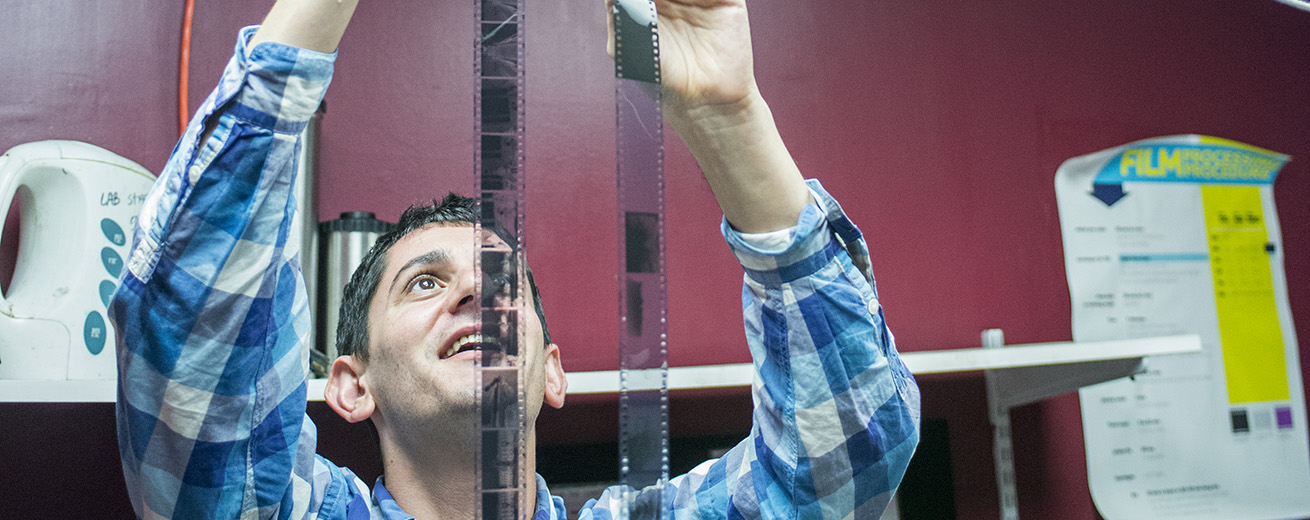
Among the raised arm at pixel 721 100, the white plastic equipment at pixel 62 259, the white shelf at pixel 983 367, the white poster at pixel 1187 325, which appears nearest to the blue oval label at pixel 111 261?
the white plastic equipment at pixel 62 259

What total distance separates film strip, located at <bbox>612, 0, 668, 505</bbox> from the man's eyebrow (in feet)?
1.41

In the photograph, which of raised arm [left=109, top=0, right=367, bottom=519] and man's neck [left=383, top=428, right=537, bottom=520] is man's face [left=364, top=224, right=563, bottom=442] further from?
raised arm [left=109, top=0, right=367, bottom=519]

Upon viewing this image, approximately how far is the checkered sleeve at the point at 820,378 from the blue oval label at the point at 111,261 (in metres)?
0.61

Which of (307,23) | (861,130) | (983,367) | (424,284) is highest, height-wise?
(861,130)

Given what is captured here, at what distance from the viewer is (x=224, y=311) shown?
0.56 m

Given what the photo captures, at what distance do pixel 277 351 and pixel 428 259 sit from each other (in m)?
0.23

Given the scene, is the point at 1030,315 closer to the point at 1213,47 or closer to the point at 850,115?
the point at 850,115

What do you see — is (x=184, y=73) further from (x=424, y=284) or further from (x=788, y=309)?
(x=788, y=309)

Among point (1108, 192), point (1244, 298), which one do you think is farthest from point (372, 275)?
point (1244, 298)

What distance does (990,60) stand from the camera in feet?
4.69

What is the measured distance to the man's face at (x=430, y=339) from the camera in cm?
78

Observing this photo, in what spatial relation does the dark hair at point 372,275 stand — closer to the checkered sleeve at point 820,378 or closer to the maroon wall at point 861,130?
the maroon wall at point 861,130

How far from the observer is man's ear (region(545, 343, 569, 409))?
0.90m

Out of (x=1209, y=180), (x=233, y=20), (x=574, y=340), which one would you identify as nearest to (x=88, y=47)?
(x=233, y=20)
